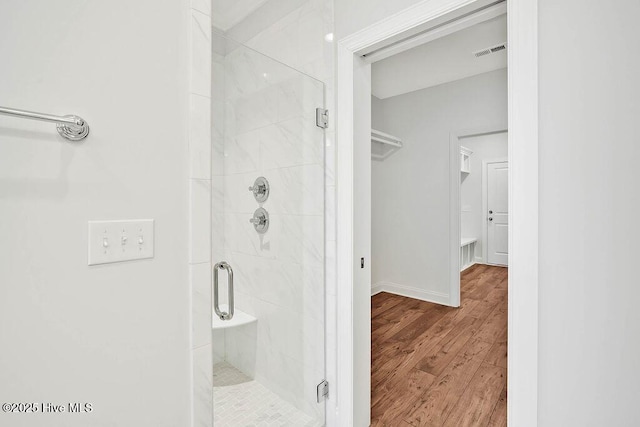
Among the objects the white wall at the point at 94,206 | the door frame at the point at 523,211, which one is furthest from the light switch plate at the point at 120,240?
the door frame at the point at 523,211

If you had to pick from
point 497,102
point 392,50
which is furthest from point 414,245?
point 392,50

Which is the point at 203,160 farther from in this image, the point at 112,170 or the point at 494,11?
the point at 494,11

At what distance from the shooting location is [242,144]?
1.60 meters

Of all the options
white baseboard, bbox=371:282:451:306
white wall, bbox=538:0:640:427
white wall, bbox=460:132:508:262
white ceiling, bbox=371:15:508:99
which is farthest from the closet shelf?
white wall, bbox=538:0:640:427

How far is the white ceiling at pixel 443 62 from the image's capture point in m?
2.68

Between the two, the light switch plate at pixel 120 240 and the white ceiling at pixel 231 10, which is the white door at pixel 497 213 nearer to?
the white ceiling at pixel 231 10

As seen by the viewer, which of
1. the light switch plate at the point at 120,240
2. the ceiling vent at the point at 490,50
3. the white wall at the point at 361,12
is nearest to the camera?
the light switch plate at the point at 120,240

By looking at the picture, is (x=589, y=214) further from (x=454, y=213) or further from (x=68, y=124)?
(x=454, y=213)

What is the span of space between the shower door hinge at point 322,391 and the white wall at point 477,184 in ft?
17.6

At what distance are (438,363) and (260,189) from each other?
6.80 ft

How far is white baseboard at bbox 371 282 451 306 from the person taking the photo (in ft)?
13.1

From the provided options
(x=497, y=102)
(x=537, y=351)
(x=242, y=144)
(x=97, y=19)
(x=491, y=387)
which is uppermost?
(x=497, y=102)

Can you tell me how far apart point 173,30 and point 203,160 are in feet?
1.40

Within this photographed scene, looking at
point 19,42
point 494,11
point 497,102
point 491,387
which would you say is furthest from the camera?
point 497,102
